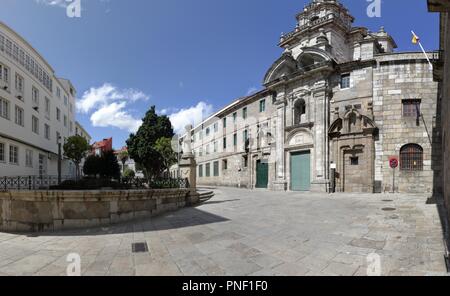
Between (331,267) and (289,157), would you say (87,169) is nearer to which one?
(289,157)

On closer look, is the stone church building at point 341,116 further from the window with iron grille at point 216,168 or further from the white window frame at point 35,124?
the white window frame at point 35,124

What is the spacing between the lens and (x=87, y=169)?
88.7 feet

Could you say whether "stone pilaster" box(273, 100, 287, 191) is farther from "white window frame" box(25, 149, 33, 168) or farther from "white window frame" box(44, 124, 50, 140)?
"white window frame" box(44, 124, 50, 140)

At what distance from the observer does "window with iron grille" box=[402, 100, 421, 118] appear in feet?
53.5

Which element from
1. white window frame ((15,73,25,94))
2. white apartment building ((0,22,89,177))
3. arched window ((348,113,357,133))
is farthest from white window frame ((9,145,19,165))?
arched window ((348,113,357,133))

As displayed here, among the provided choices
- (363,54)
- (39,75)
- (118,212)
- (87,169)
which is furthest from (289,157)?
(39,75)

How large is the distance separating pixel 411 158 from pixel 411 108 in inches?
125

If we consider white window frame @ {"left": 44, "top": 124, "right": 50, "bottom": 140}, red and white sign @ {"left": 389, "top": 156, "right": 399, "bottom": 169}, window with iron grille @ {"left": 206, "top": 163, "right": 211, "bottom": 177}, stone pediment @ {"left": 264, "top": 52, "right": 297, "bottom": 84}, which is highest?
stone pediment @ {"left": 264, "top": 52, "right": 297, "bottom": 84}

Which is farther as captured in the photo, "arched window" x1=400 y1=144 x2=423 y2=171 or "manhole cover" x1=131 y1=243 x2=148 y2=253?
"arched window" x1=400 y1=144 x2=423 y2=171

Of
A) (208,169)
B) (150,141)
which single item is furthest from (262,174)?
(208,169)

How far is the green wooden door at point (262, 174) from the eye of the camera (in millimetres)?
24623

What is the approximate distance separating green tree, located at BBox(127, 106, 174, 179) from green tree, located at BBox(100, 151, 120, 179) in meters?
1.95

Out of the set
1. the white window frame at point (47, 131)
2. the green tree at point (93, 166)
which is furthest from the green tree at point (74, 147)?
the green tree at point (93, 166)
